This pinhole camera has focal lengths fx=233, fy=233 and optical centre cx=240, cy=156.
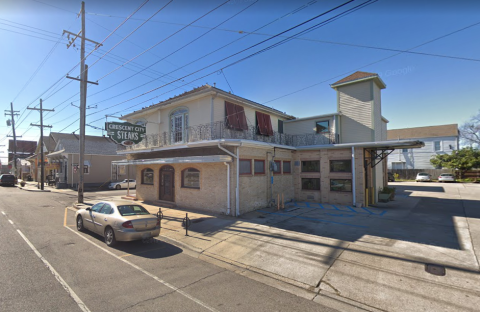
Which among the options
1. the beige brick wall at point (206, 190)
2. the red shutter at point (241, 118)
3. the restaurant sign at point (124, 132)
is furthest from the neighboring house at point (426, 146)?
the restaurant sign at point (124, 132)

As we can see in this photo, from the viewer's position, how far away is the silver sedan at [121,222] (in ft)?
25.0

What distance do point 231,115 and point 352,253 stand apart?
998cm

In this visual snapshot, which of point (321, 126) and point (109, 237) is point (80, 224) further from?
point (321, 126)

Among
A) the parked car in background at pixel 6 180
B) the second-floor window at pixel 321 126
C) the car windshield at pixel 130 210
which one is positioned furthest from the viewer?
the parked car in background at pixel 6 180

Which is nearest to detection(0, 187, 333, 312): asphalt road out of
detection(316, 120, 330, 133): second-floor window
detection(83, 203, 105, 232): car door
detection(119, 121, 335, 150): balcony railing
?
detection(83, 203, 105, 232): car door

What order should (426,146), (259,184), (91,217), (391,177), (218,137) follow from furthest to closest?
(426,146), (391,177), (259,184), (218,137), (91,217)

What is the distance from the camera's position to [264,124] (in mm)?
17141

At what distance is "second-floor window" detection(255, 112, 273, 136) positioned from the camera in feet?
54.4

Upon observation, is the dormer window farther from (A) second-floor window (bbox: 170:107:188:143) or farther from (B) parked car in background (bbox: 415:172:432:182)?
(B) parked car in background (bbox: 415:172:432:182)

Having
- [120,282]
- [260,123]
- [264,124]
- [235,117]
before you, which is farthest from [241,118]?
[120,282]

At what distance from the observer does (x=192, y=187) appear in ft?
48.2

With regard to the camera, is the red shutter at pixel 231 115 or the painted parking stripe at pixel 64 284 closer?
the painted parking stripe at pixel 64 284

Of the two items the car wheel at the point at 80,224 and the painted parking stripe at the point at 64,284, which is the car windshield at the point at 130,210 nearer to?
the painted parking stripe at the point at 64,284

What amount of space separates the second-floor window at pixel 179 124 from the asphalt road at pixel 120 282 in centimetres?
858
